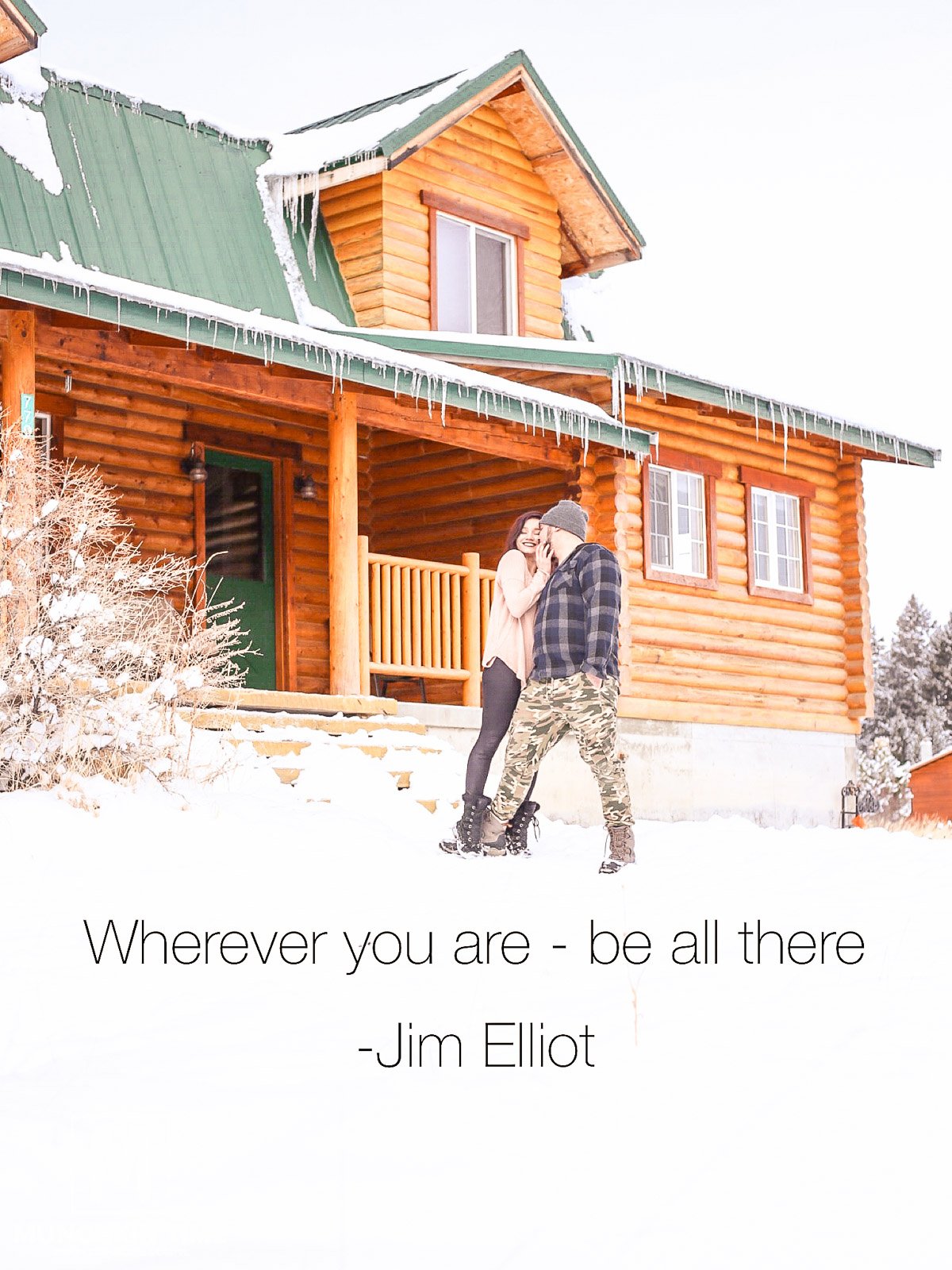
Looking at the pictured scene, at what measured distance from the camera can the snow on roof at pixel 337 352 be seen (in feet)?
32.6

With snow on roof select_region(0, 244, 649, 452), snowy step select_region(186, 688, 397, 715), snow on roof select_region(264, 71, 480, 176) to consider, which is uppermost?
snow on roof select_region(264, 71, 480, 176)

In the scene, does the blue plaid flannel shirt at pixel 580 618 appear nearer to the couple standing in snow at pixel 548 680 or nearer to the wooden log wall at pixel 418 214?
the couple standing in snow at pixel 548 680

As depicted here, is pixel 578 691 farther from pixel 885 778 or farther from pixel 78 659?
pixel 885 778

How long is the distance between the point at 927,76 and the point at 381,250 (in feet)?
329

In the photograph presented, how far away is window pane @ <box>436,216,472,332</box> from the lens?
15484mm

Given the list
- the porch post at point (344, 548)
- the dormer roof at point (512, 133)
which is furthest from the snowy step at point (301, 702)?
the dormer roof at point (512, 133)

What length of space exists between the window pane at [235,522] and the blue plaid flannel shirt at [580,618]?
24.1ft

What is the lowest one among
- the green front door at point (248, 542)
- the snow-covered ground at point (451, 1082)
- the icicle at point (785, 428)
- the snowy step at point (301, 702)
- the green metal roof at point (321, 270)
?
the snow-covered ground at point (451, 1082)

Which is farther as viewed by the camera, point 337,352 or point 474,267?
point 474,267

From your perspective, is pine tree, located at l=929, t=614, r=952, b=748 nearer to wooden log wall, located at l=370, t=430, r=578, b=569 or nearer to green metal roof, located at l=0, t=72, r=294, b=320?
wooden log wall, located at l=370, t=430, r=578, b=569

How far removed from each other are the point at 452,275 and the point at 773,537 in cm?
468

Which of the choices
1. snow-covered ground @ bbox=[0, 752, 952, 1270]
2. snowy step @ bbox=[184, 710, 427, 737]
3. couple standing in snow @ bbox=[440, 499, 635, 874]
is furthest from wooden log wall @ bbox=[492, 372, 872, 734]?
snow-covered ground @ bbox=[0, 752, 952, 1270]

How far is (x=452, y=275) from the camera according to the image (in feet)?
51.2

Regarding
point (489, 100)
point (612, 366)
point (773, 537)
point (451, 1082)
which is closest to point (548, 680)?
point (451, 1082)
